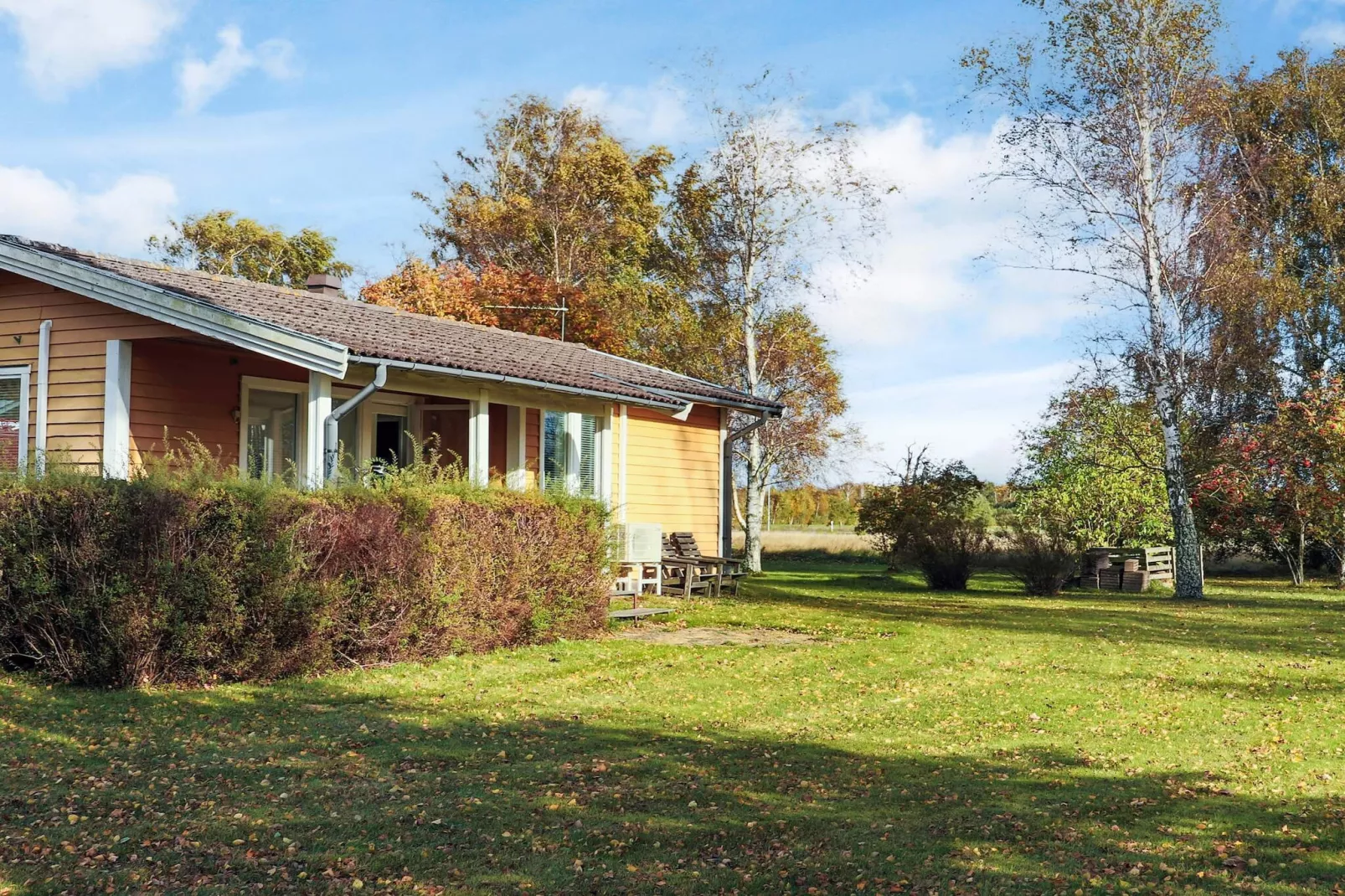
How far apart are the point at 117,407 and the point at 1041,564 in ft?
49.3

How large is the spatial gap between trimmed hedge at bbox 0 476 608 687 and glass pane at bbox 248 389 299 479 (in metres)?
4.55

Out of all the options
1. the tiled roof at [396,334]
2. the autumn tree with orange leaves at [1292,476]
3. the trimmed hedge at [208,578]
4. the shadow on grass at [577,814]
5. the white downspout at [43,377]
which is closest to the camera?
the shadow on grass at [577,814]

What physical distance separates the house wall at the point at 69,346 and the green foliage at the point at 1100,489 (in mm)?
18947

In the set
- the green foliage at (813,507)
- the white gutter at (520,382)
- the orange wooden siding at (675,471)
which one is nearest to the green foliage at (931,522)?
the orange wooden siding at (675,471)

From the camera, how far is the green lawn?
472 cm

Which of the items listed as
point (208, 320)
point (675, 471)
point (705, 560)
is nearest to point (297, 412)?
point (208, 320)

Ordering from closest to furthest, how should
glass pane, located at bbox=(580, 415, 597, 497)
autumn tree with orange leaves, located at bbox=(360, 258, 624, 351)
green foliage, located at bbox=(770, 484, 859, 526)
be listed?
glass pane, located at bbox=(580, 415, 597, 497) → autumn tree with orange leaves, located at bbox=(360, 258, 624, 351) → green foliage, located at bbox=(770, 484, 859, 526)

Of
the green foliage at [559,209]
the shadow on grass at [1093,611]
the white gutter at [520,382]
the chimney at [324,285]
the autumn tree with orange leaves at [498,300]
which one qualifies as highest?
the green foliage at [559,209]

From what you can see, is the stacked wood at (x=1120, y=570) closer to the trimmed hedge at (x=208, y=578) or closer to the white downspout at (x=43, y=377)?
the trimmed hedge at (x=208, y=578)

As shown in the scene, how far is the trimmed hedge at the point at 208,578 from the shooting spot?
8.35m

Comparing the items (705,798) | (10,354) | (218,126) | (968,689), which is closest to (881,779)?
(705,798)

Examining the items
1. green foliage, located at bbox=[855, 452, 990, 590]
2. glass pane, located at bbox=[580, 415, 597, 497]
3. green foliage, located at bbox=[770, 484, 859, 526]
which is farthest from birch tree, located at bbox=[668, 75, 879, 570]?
green foliage, located at bbox=[770, 484, 859, 526]

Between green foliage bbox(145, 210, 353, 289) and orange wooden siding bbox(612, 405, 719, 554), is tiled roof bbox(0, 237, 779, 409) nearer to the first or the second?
orange wooden siding bbox(612, 405, 719, 554)

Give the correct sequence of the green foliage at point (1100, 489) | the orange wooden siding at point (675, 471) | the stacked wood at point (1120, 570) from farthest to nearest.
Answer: the green foliage at point (1100, 489), the stacked wood at point (1120, 570), the orange wooden siding at point (675, 471)
